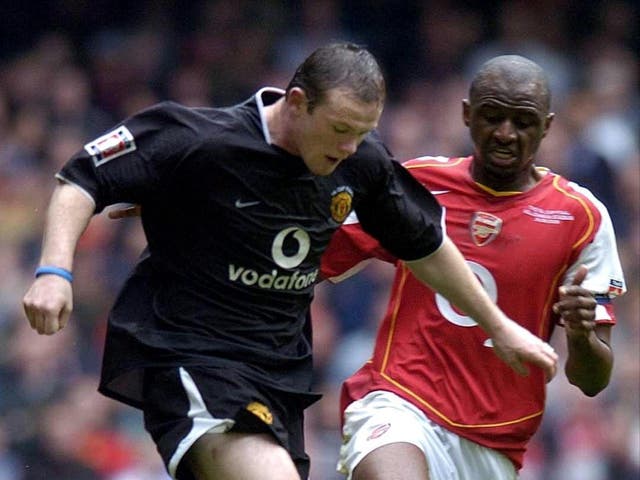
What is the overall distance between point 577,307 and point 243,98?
7286 millimetres

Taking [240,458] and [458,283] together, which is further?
[458,283]

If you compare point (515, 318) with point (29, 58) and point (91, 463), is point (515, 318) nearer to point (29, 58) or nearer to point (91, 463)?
point (91, 463)

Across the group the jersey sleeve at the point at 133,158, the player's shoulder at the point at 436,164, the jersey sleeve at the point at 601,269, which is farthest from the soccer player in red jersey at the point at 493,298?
the jersey sleeve at the point at 133,158

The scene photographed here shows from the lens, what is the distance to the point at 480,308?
18.1 feet

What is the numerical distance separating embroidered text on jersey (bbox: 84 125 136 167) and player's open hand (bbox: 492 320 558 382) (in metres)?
1.38

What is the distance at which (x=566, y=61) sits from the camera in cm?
1246

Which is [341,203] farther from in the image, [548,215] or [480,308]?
[548,215]

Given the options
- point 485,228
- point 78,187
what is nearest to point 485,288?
point 485,228

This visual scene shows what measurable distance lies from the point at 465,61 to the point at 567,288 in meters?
7.22

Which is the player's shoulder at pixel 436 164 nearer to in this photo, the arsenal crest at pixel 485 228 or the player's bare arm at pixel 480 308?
the arsenal crest at pixel 485 228

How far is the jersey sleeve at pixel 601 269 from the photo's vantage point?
19.9 ft

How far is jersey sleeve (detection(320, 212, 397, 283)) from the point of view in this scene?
243 inches

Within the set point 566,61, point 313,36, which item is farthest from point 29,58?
point 566,61

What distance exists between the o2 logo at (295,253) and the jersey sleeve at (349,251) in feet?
2.48
